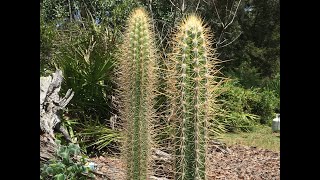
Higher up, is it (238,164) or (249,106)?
(249,106)

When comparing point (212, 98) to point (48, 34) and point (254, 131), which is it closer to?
point (48, 34)

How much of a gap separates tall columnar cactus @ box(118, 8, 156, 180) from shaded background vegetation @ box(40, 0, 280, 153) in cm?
23

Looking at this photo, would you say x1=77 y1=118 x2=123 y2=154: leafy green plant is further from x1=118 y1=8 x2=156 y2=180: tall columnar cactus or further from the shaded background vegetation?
x1=118 y1=8 x2=156 y2=180: tall columnar cactus

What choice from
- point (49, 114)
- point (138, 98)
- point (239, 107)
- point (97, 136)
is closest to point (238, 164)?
point (97, 136)

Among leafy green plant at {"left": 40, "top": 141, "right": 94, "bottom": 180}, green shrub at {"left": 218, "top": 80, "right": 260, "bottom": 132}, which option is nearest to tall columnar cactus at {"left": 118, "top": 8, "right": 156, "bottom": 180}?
leafy green plant at {"left": 40, "top": 141, "right": 94, "bottom": 180}

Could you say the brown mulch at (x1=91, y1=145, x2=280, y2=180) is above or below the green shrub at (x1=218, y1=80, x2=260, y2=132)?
below

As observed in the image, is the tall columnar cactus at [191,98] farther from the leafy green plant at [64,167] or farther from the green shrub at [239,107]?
the green shrub at [239,107]

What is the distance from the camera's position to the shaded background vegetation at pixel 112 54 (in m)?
4.30

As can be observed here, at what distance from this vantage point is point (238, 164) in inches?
167

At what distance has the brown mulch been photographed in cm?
352

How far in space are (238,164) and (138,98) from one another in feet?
7.69

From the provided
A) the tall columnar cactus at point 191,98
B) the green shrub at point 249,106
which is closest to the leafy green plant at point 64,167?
the tall columnar cactus at point 191,98

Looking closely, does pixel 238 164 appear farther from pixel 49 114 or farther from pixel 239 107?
pixel 239 107
